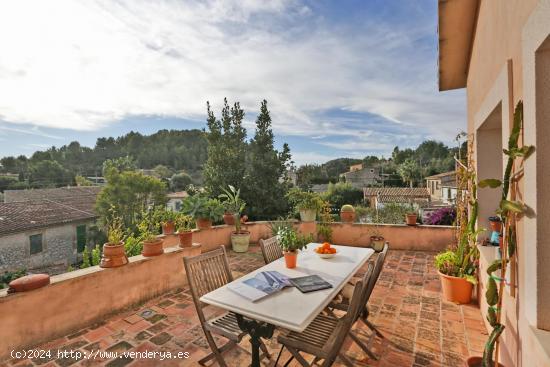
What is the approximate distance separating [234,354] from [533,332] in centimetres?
212

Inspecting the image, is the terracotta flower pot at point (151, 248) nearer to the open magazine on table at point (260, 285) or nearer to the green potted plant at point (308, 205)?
the open magazine on table at point (260, 285)

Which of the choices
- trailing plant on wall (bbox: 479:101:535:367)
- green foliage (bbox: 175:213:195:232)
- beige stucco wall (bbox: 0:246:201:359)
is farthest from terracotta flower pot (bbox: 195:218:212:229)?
trailing plant on wall (bbox: 479:101:535:367)

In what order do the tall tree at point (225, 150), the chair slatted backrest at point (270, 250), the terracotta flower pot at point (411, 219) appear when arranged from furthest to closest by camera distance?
the tall tree at point (225, 150)
the terracotta flower pot at point (411, 219)
the chair slatted backrest at point (270, 250)

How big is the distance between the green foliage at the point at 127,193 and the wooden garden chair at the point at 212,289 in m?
19.0

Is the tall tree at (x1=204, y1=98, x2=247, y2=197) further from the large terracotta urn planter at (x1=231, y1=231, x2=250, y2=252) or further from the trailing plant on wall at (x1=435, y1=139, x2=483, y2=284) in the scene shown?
the trailing plant on wall at (x1=435, y1=139, x2=483, y2=284)

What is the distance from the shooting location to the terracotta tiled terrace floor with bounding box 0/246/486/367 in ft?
7.63

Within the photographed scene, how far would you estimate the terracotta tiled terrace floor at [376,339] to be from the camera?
7.63ft

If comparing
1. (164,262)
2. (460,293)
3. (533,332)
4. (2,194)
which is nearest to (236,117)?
(164,262)

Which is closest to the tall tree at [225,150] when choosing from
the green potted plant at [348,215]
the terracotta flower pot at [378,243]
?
the green potted plant at [348,215]

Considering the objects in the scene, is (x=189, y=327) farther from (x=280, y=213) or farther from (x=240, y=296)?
(x=280, y=213)

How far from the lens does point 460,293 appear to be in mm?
3340

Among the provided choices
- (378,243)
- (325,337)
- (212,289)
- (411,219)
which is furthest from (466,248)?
(212,289)

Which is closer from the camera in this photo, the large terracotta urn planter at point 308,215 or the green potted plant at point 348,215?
the large terracotta urn planter at point 308,215

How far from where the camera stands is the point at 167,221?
4805 mm
